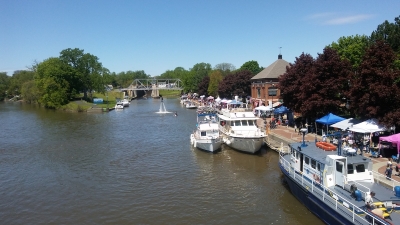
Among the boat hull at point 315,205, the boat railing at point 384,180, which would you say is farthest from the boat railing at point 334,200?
the boat railing at point 384,180

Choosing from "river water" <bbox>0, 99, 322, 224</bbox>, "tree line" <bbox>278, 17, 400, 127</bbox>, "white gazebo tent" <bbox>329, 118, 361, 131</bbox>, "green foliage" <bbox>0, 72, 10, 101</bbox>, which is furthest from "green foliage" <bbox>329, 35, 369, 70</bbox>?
"green foliage" <bbox>0, 72, 10, 101</bbox>

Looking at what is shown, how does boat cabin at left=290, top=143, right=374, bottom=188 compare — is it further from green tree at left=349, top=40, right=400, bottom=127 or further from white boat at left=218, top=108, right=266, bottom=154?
white boat at left=218, top=108, right=266, bottom=154

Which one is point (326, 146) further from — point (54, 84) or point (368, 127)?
point (54, 84)

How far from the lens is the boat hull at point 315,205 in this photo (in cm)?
1608

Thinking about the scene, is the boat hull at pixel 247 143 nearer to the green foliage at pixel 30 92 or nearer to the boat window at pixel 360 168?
the boat window at pixel 360 168

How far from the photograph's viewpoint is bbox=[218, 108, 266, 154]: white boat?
3203 cm

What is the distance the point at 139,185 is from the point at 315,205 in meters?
12.9

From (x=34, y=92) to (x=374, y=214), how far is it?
111m

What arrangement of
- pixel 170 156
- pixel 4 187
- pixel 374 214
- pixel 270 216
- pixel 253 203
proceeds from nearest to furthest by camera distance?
pixel 374 214, pixel 270 216, pixel 253 203, pixel 4 187, pixel 170 156

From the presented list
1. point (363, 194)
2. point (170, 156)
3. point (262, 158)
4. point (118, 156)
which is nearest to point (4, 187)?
point (118, 156)

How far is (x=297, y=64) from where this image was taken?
133ft

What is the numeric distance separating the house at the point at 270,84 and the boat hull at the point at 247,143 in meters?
27.5

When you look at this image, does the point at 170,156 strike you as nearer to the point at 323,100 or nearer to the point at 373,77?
the point at 323,100

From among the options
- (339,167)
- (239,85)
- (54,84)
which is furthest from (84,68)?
(339,167)
